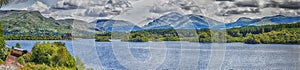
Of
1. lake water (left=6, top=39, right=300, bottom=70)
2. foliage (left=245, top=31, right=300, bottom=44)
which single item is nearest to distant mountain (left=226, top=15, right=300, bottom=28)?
foliage (left=245, top=31, right=300, bottom=44)

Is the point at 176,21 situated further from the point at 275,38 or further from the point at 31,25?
the point at 31,25

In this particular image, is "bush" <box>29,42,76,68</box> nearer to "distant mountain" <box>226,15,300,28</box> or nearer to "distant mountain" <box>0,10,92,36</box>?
"distant mountain" <box>0,10,92,36</box>

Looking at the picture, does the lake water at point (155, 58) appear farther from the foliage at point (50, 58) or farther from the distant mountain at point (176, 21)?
the foliage at point (50, 58)

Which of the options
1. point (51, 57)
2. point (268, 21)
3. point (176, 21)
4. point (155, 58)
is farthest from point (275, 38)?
point (51, 57)

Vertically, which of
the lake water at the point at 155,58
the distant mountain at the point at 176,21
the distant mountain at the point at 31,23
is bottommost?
the distant mountain at the point at 31,23

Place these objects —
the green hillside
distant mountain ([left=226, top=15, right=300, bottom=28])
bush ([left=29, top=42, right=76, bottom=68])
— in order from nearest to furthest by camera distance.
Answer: bush ([left=29, top=42, right=76, bottom=68]) < the green hillside < distant mountain ([left=226, top=15, right=300, bottom=28])

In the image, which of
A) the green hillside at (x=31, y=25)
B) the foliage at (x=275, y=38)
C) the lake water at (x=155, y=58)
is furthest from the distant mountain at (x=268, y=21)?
the green hillside at (x=31, y=25)

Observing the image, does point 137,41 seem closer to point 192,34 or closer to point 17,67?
point 192,34

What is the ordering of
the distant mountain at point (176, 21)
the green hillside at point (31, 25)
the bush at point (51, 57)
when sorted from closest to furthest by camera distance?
the bush at point (51, 57)
the distant mountain at point (176, 21)
the green hillside at point (31, 25)

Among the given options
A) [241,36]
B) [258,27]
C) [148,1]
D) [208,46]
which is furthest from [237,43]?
[148,1]
